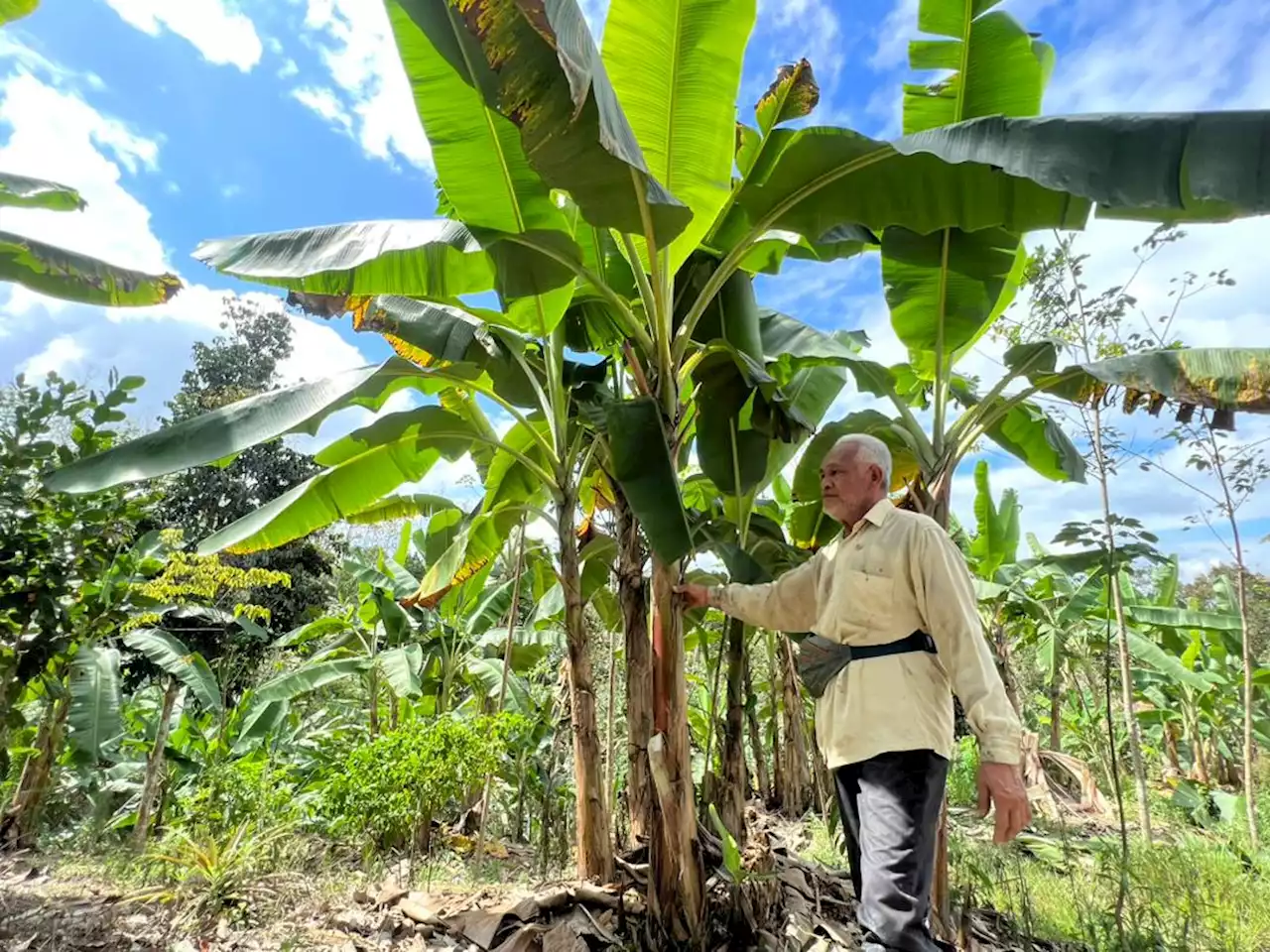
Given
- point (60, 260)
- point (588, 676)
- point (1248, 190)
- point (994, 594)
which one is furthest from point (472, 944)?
point (994, 594)

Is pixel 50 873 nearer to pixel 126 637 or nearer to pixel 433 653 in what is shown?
pixel 126 637

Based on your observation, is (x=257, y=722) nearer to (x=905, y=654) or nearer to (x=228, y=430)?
(x=228, y=430)

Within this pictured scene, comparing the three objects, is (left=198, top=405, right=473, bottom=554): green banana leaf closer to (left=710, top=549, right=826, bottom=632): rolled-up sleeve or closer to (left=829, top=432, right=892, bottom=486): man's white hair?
(left=710, top=549, right=826, bottom=632): rolled-up sleeve

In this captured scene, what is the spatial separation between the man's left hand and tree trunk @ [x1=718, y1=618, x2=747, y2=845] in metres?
1.42

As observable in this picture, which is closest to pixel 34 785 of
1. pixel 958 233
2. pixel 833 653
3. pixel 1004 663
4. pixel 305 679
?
pixel 305 679

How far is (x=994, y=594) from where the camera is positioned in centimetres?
656

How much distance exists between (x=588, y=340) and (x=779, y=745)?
5235 mm

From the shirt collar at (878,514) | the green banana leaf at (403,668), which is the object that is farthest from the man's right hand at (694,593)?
the green banana leaf at (403,668)

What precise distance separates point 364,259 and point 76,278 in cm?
225

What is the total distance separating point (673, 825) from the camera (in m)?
2.54

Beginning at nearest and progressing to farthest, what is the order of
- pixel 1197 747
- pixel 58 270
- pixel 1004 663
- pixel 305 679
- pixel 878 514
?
pixel 878 514, pixel 58 270, pixel 1004 663, pixel 305 679, pixel 1197 747

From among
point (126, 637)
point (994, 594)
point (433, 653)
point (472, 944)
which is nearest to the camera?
point (472, 944)

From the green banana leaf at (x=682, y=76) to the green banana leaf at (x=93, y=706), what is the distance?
16.0 ft

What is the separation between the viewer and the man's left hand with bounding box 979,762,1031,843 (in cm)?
186
